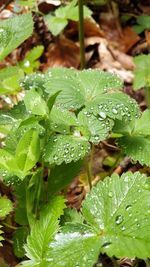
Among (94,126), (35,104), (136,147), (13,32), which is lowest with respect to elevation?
(136,147)

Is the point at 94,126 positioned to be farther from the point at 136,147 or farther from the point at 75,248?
the point at 75,248

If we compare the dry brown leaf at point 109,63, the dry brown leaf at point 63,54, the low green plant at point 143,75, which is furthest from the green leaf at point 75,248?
the dry brown leaf at point 63,54

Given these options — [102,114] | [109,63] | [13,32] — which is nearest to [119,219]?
[102,114]

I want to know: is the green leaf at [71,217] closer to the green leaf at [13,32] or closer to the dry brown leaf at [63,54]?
the green leaf at [13,32]

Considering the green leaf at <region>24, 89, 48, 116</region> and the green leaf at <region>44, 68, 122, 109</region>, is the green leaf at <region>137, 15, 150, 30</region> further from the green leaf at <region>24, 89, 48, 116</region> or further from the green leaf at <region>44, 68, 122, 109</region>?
the green leaf at <region>24, 89, 48, 116</region>

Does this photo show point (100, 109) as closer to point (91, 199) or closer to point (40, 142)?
point (40, 142)

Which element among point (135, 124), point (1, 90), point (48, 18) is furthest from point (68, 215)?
point (48, 18)
